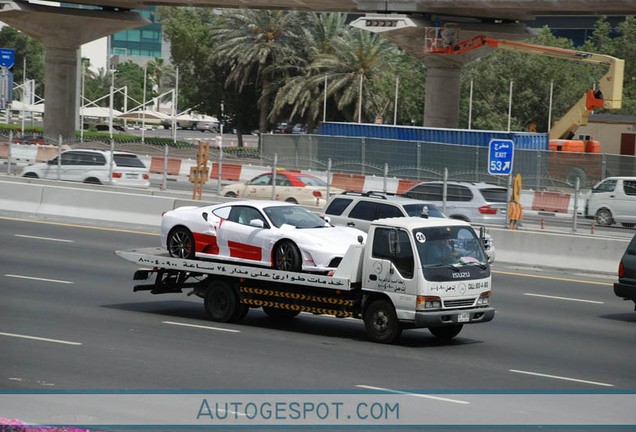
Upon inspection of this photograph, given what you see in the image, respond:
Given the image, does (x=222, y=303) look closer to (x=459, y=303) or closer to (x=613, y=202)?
(x=459, y=303)

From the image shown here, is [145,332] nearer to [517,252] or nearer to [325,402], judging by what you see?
[325,402]

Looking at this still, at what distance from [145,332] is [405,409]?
515cm

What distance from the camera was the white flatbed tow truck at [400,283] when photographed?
528 inches

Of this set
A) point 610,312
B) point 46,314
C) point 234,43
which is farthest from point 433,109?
point 46,314

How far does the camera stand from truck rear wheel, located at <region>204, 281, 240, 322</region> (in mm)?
14961

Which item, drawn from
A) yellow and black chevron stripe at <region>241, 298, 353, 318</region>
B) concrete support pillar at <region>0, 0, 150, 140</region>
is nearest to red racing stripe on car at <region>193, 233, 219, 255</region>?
yellow and black chevron stripe at <region>241, 298, 353, 318</region>

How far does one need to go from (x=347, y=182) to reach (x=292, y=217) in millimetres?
15097

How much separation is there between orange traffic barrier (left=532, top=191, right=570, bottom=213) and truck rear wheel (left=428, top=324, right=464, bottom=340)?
14354mm

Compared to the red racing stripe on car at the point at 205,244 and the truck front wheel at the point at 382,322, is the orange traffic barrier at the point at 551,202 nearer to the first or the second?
the red racing stripe on car at the point at 205,244

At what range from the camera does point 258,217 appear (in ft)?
50.5

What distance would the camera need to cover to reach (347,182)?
30422mm

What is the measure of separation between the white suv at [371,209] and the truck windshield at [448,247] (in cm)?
611

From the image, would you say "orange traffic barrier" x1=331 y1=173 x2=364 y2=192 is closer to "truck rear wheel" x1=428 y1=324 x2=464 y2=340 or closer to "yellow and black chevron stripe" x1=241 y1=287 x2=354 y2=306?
"yellow and black chevron stripe" x1=241 y1=287 x2=354 y2=306

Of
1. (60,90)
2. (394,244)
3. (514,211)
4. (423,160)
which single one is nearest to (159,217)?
(514,211)
